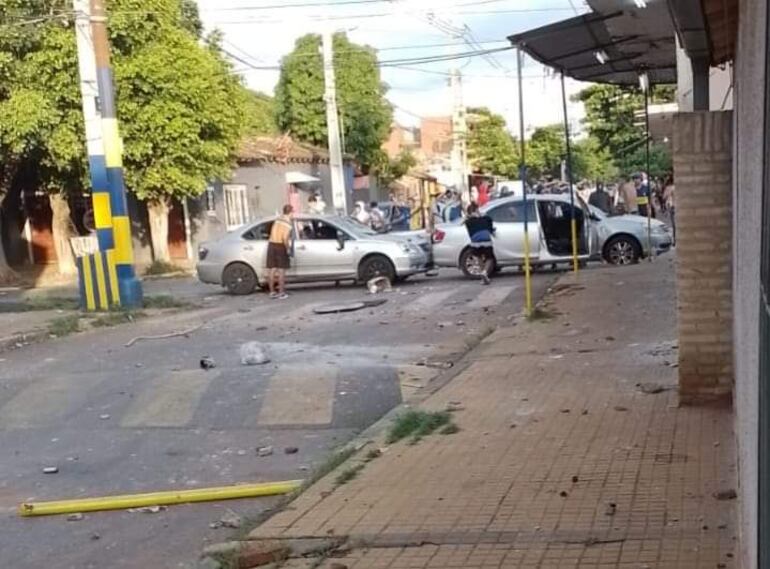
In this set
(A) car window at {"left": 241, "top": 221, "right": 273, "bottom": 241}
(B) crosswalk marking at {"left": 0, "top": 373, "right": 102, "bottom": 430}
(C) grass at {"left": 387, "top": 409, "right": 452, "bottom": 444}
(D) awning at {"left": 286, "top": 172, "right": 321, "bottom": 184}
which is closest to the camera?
(C) grass at {"left": 387, "top": 409, "right": 452, "bottom": 444}

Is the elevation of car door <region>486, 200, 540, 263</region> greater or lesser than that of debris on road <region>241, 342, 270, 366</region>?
greater

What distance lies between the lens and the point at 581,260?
2153cm

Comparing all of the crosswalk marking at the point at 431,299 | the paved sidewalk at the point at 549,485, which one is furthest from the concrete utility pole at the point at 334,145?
the paved sidewalk at the point at 549,485

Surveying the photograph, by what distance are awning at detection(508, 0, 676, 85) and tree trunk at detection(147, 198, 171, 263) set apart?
64.8 ft

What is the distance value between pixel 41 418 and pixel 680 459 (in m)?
6.13

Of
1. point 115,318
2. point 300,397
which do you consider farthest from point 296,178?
point 300,397

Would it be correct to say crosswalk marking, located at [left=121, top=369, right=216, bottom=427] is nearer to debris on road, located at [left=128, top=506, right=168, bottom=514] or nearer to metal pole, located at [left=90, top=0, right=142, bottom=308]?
debris on road, located at [left=128, top=506, right=168, bottom=514]

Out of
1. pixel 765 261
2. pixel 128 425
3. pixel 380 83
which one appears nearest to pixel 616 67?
pixel 128 425

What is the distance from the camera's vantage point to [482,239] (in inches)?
817

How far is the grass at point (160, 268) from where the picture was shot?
105 ft

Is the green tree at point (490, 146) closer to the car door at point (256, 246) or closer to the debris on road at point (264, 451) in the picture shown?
the car door at point (256, 246)

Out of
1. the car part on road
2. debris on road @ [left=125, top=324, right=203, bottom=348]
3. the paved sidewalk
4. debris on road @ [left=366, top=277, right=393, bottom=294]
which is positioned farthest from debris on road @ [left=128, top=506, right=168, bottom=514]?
debris on road @ [left=366, top=277, right=393, bottom=294]

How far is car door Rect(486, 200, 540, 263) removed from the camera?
2092cm

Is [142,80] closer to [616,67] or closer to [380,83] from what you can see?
[616,67]
